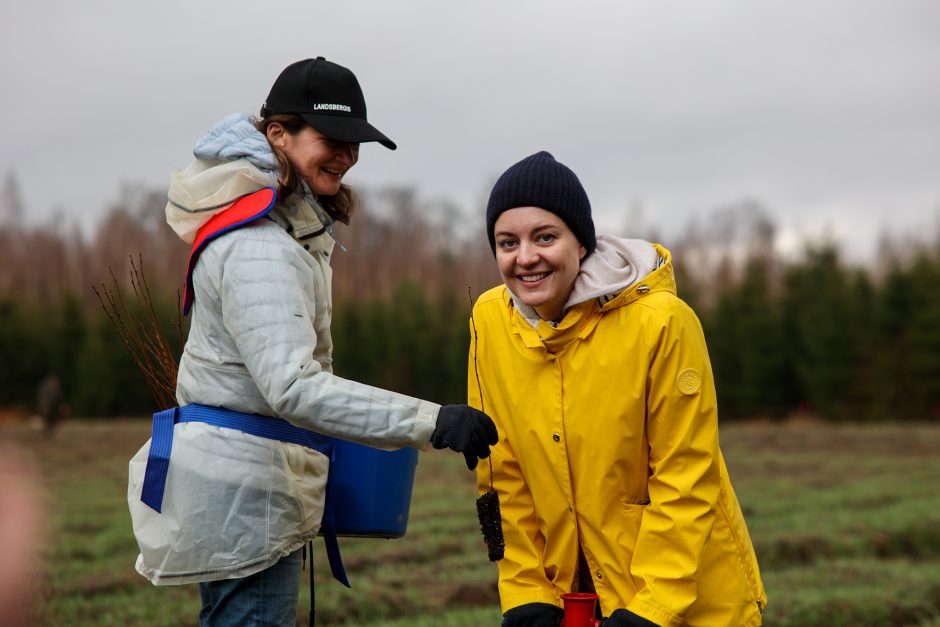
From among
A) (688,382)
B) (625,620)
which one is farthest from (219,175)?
(625,620)

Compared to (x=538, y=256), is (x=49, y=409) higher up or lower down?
lower down

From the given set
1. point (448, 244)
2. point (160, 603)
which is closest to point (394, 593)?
point (160, 603)

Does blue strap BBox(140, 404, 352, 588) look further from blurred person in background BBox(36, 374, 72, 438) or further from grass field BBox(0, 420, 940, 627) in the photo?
blurred person in background BBox(36, 374, 72, 438)

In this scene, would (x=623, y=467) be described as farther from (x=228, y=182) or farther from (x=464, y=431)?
(x=228, y=182)

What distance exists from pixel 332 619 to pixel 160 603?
1089 millimetres

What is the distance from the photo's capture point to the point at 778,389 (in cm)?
2303

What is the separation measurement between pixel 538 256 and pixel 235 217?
0.76 meters

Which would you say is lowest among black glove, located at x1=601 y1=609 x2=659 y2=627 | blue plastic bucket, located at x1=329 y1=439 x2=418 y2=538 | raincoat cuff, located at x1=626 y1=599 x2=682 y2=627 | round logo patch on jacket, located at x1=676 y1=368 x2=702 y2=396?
black glove, located at x1=601 y1=609 x2=659 y2=627

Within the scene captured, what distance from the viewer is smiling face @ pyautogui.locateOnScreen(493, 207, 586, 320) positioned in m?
2.69

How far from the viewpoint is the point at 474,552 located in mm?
8352

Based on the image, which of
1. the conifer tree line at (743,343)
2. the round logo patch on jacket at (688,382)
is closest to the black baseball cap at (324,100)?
the round logo patch on jacket at (688,382)

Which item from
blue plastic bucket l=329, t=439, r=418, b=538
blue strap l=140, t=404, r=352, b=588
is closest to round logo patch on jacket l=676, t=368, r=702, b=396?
blue plastic bucket l=329, t=439, r=418, b=538

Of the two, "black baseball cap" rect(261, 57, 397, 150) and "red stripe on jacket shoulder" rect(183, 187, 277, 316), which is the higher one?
"black baseball cap" rect(261, 57, 397, 150)

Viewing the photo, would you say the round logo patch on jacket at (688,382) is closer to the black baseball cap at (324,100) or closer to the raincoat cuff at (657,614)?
the raincoat cuff at (657,614)
